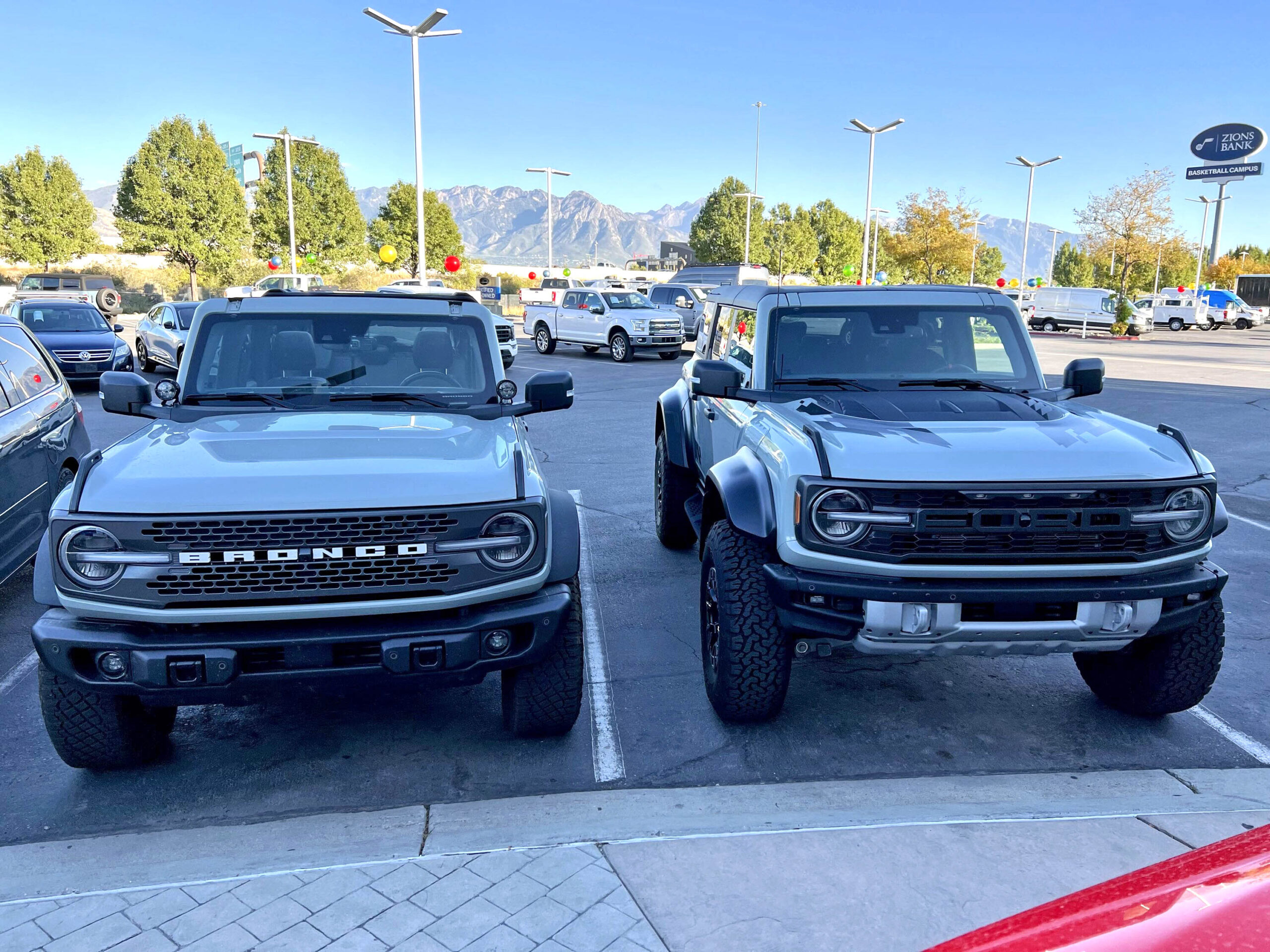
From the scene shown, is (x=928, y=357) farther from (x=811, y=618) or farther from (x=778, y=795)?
(x=778, y=795)

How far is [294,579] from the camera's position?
3455mm

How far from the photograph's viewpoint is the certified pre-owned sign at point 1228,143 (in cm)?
5525

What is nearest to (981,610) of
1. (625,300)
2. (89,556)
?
(89,556)

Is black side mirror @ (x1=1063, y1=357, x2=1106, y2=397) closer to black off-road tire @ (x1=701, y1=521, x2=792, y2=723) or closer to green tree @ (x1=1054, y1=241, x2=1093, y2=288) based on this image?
black off-road tire @ (x1=701, y1=521, x2=792, y2=723)

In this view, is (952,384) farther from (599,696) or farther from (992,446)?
(599,696)

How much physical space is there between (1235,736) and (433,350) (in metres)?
4.18

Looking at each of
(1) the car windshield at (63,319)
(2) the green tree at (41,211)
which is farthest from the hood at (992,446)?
(2) the green tree at (41,211)

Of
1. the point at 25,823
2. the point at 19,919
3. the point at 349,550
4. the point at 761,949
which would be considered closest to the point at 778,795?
the point at 761,949

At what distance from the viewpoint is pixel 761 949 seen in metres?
2.73

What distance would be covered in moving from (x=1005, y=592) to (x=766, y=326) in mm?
2208

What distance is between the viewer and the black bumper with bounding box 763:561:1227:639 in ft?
12.1

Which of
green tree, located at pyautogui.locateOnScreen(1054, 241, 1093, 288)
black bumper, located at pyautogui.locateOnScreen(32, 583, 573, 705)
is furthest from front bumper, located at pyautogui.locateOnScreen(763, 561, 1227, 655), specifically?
green tree, located at pyautogui.locateOnScreen(1054, 241, 1093, 288)

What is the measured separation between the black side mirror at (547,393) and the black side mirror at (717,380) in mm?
671

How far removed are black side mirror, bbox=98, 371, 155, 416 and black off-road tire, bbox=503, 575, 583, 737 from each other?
7.30 ft
